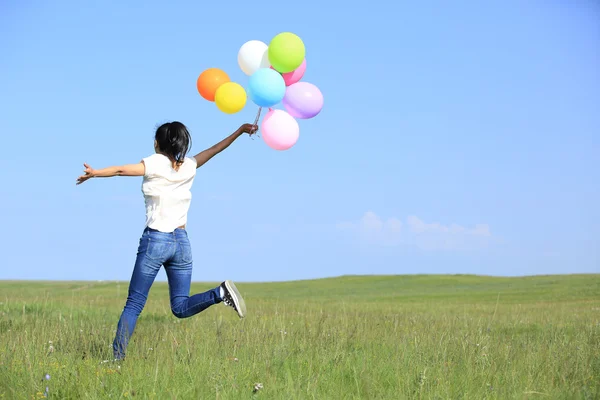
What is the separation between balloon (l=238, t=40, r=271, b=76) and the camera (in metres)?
8.02

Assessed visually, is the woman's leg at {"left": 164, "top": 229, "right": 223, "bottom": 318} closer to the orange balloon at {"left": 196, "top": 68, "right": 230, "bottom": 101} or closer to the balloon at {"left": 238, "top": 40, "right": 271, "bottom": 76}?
the orange balloon at {"left": 196, "top": 68, "right": 230, "bottom": 101}

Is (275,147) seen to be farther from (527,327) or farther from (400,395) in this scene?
(527,327)

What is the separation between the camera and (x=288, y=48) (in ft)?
25.0

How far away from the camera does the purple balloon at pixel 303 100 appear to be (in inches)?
311

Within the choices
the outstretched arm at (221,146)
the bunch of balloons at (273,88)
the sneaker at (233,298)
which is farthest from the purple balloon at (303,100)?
the sneaker at (233,298)

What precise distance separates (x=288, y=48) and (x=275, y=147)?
1264 mm

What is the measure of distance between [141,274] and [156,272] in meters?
0.17

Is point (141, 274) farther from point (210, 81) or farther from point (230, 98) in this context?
point (210, 81)

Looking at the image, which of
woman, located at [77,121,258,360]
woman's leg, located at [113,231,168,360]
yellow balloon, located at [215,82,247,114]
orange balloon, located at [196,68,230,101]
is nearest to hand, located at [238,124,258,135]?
yellow balloon, located at [215,82,247,114]

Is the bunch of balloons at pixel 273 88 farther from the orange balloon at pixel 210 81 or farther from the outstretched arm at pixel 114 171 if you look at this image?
the outstretched arm at pixel 114 171

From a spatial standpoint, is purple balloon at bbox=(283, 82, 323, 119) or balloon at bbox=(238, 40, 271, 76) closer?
purple balloon at bbox=(283, 82, 323, 119)

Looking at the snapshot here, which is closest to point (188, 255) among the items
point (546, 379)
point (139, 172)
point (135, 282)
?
point (135, 282)

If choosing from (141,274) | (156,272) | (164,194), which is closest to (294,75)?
(164,194)

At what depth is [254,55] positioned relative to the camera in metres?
8.00
